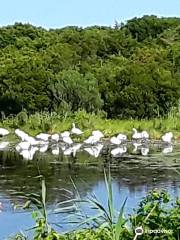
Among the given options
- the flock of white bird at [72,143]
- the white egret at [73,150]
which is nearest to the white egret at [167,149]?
the flock of white bird at [72,143]

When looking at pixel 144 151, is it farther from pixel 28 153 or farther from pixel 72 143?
pixel 72 143

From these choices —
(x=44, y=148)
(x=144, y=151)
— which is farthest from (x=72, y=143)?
(x=144, y=151)

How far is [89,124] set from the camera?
57.8 feet

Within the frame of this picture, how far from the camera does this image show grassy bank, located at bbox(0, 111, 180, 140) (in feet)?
54.7

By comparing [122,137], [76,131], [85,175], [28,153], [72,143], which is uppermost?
[76,131]

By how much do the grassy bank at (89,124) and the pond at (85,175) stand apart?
6.60ft

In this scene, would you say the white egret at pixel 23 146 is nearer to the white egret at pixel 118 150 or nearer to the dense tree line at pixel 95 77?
the white egret at pixel 118 150

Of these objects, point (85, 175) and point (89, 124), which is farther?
point (89, 124)

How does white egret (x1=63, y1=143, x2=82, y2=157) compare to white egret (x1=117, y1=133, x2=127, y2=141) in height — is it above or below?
below

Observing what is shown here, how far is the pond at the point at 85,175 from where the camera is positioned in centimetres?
745

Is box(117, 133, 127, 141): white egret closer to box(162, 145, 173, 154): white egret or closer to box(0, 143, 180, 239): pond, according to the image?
box(0, 143, 180, 239): pond

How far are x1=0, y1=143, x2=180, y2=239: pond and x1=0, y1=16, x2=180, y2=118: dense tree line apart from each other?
16.7ft

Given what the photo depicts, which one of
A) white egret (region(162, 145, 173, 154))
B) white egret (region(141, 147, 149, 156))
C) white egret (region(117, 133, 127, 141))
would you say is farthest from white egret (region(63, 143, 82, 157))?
white egret (region(162, 145, 173, 154))

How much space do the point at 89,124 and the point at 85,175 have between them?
746 centimetres
